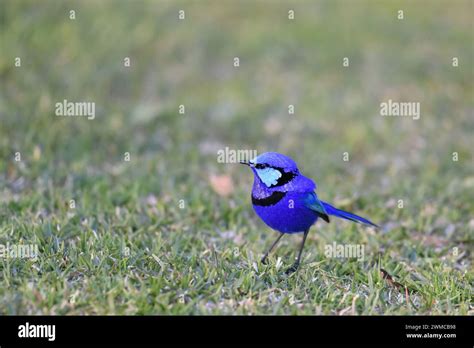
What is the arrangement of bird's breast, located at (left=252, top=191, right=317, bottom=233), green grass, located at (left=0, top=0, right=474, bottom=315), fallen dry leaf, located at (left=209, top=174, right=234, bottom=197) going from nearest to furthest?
green grass, located at (left=0, top=0, right=474, bottom=315), bird's breast, located at (left=252, top=191, right=317, bottom=233), fallen dry leaf, located at (left=209, top=174, right=234, bottom=197)

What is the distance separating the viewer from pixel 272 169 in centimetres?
414

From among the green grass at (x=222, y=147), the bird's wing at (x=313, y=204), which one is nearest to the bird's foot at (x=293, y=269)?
the green grass at (x=222, y=147)

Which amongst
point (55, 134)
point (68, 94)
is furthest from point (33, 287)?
point (68, 94)

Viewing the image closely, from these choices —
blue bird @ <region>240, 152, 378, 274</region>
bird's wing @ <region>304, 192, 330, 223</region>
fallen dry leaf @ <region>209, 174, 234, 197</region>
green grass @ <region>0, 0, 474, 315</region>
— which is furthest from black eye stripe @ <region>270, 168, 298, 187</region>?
fallen dry leaf @ <region>209, 174, 234, 197</region>

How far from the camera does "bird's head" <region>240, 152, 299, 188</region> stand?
4137mm

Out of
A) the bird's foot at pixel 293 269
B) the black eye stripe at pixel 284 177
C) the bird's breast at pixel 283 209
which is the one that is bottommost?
the bird's foot at pixel 293 269

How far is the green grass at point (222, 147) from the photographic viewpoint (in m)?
3.98

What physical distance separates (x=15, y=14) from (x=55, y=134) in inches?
104

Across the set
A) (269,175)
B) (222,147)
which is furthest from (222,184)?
(269,175)

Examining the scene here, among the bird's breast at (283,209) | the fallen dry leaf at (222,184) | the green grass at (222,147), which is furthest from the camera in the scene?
the fallen dry leaf at (222,184)

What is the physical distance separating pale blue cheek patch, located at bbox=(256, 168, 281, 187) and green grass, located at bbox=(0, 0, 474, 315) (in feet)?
1.85

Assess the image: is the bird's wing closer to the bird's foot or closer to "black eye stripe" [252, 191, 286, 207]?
"black eye stripe" [252, 191, 286, 207]

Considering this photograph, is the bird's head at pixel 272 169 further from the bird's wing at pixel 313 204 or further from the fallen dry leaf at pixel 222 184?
the fallen dry leaf at pixel 222 184

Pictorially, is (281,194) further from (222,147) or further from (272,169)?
(222,147)
